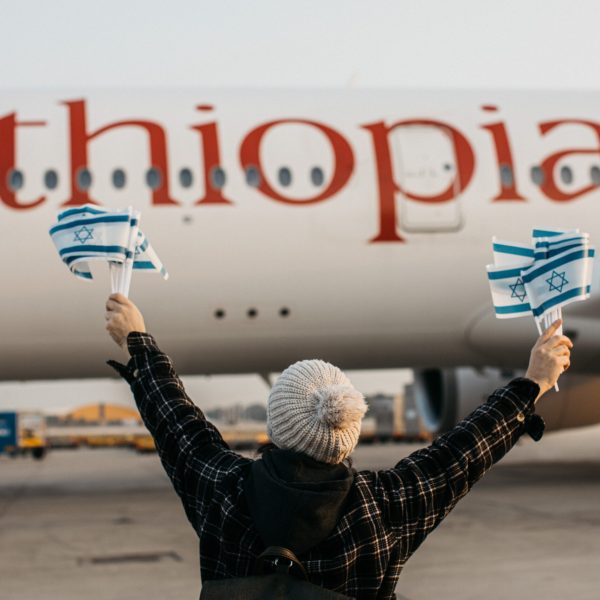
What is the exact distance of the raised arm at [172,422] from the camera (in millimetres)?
1905

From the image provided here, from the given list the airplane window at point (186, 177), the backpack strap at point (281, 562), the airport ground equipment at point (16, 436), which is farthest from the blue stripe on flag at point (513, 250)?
the airport ground equipment at point (16, 436)

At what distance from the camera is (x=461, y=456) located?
198 cm

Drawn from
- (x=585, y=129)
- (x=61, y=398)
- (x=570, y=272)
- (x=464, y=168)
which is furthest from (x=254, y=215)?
(x=61, y=398)

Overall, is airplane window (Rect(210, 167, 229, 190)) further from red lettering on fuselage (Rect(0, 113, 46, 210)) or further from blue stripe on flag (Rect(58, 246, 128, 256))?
blue stripe on flag (Rect(58, 246, 128, 256))

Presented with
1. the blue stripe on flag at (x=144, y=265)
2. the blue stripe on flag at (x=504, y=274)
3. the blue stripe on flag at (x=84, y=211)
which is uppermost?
the blue stripe on flag at (x=84, y=211)

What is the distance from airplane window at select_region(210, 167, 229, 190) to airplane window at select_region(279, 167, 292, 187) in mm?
545

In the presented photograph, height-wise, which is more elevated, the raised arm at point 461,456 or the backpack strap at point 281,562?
the raised arm at point 461,456

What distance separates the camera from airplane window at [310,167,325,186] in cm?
880

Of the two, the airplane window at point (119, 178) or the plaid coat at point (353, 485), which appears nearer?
the plaid coat at point (353, 485)

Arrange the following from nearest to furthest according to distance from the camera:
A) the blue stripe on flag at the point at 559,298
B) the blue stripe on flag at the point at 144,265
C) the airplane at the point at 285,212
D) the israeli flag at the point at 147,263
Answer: the blue stripe on flag at the point at 559,298 < the israeli flag at the point at 147,263 < the blue stripe on flag at the point at 144,265 < the airplane at the point at 285,212

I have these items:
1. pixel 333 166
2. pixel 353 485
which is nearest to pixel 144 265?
pixel 353 485

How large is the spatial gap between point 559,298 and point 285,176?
664 centimetres

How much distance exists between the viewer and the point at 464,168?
9.01 m

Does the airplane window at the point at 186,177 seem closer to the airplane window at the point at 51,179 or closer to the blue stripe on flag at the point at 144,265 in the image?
the airplane window at the point at 51,179
